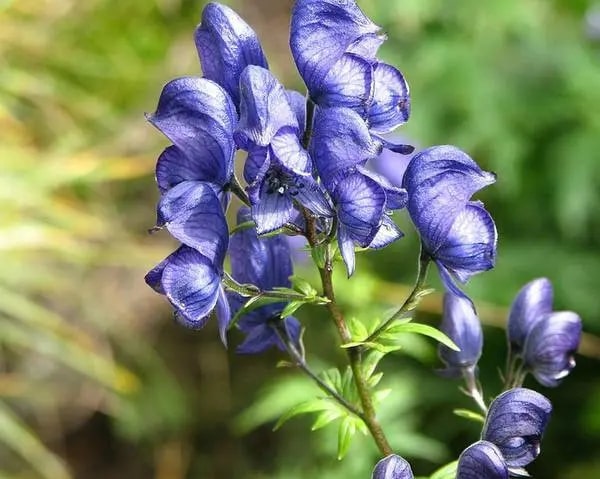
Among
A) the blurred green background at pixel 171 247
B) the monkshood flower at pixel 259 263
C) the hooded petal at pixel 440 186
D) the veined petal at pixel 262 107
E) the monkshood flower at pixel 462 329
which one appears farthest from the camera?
the blurred green background at pixel 171 247

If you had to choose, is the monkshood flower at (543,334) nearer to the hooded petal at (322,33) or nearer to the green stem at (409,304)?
the green stem at (409,304)

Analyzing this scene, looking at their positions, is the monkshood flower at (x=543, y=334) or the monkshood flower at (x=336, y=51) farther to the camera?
the monkshood flower at (x=543, y=334)

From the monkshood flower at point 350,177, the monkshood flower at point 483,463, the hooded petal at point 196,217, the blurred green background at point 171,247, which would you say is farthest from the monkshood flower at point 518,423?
the blurred green background at point 171,247

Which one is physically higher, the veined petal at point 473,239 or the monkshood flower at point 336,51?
the monkshood flower at point 336,51

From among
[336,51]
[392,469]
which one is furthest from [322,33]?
[392,469]

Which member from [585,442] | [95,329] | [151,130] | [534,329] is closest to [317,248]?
[534,329]

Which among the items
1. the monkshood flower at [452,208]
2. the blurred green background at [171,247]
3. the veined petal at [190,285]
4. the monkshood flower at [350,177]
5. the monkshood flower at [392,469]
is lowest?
the blurred green background at [171,247]

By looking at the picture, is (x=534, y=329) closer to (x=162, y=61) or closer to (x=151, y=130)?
(x=151, y=130)
